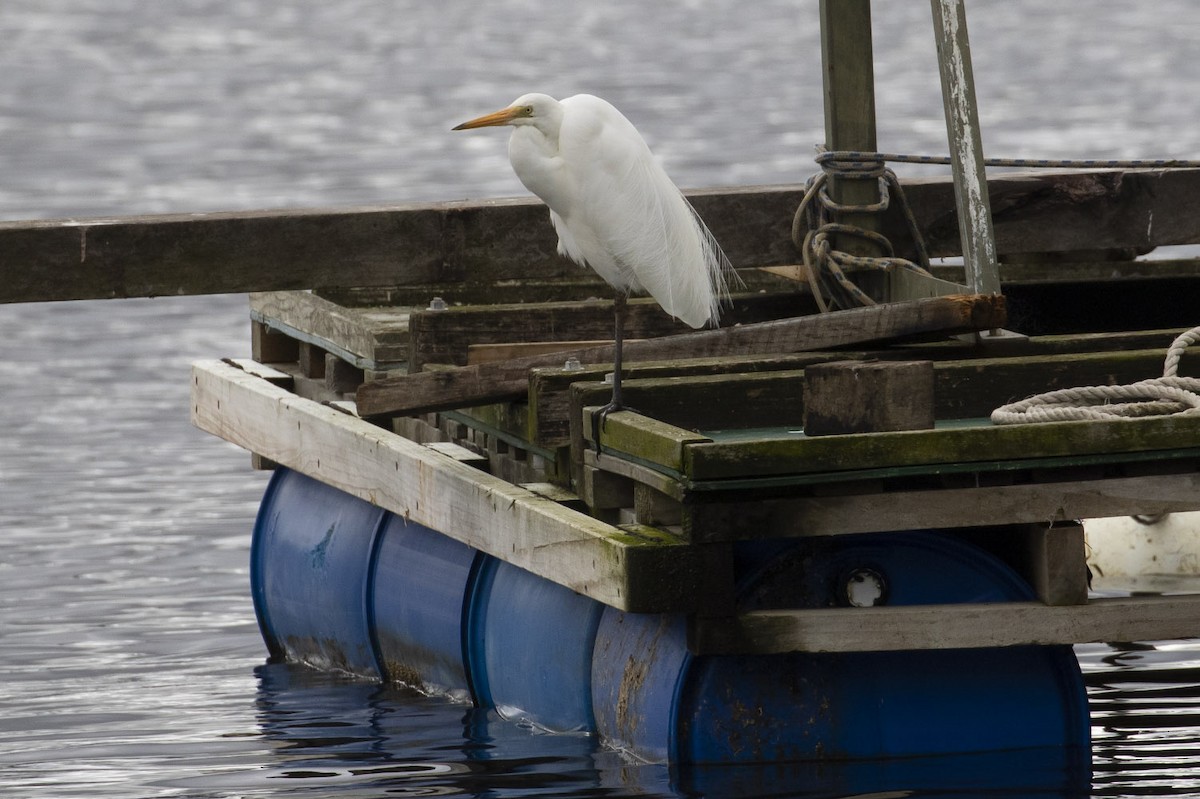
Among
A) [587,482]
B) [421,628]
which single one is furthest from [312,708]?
[587,482]

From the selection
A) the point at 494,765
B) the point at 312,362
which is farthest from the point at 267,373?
the point at 494,765

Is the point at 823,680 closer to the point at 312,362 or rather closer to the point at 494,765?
the point at 494,765

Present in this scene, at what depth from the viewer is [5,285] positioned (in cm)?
784

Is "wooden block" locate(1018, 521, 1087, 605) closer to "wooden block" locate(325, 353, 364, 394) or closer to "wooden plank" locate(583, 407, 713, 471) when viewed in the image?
"wooden plank" locate(583, 407, 713, 471)

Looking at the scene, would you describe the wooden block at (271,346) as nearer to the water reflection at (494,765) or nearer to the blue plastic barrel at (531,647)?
the water reflection at (494,765)

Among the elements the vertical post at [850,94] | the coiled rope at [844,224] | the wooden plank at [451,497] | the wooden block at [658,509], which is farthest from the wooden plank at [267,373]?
the wooden block at [658,509]

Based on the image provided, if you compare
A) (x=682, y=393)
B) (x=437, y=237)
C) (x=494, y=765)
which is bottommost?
(x=494, y=765)

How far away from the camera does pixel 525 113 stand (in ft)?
22.7

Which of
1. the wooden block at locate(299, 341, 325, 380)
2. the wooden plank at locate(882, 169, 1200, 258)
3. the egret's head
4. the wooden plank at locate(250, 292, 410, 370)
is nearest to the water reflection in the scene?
the wooden plank at locate(250, 292, 410, 370)

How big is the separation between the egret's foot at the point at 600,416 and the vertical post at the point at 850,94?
1880 mm

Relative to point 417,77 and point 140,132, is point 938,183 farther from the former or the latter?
point 417,77

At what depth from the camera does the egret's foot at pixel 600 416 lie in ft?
21.2

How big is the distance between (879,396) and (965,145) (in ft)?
6.03

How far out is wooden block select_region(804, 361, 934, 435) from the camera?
19.7 ft
